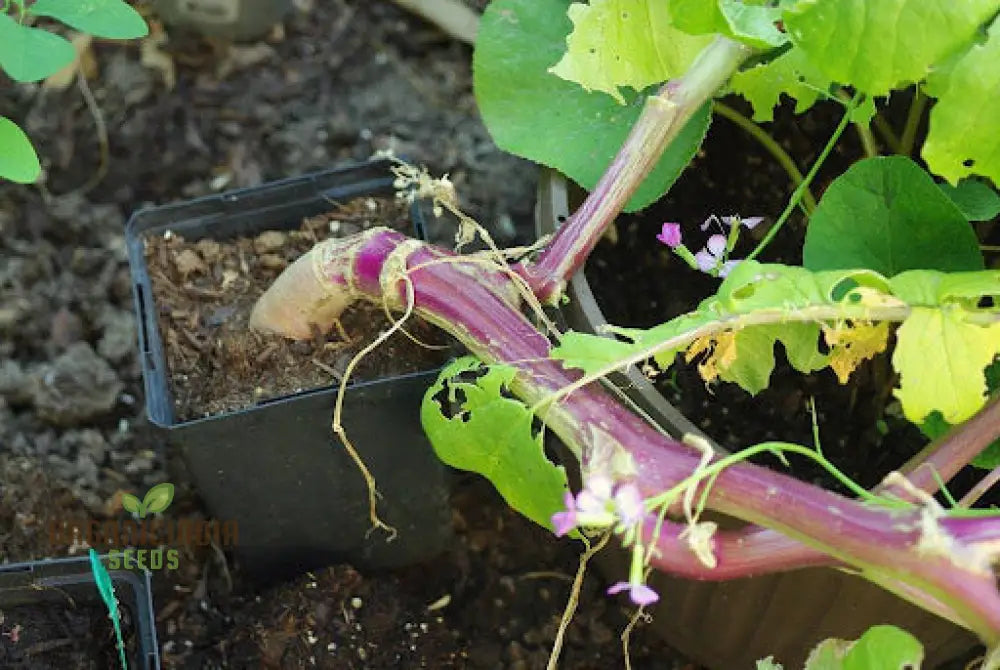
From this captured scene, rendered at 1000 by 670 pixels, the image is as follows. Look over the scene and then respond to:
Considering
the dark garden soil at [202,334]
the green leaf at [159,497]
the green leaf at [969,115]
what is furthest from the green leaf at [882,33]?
the green leaf at [159,497]

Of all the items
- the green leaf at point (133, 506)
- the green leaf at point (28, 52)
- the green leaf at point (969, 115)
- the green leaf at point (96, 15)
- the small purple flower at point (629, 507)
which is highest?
the green leaf at point (969, 115)

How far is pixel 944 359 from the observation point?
→ 687 mm

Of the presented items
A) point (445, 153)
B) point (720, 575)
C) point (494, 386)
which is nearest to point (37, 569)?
point (494, 386)

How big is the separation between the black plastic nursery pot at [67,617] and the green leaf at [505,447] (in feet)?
1.17

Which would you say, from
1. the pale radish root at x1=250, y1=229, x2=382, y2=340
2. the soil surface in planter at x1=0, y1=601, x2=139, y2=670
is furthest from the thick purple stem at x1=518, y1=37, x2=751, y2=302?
the soil surface in planter at x1=0, y1=601, x2=139, y2=670

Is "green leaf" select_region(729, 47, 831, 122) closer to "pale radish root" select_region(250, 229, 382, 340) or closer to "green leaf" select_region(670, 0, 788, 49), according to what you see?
"green leaf" select_region(670, 0, 788, 49)

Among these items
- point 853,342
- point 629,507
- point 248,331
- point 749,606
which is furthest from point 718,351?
point 248,331

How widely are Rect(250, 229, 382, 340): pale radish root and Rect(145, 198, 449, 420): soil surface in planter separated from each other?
0.02 metres

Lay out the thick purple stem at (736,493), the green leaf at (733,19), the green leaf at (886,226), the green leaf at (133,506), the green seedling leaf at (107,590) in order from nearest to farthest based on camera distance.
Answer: the thick purple stem at (736,493) < the green leaf at (733,19) < the green leaf at (886,226) < the green seedling leaf at (107,590) < the green leaf at (133,506)

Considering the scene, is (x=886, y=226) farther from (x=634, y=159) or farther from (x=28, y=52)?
(x=28, y=52)

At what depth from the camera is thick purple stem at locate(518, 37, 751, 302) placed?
821 millimetres

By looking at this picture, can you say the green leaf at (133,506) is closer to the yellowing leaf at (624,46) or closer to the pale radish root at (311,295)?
the pale radish root at (311,295)

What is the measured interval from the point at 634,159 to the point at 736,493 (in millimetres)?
277

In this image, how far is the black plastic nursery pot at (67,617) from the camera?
38.7 inches
